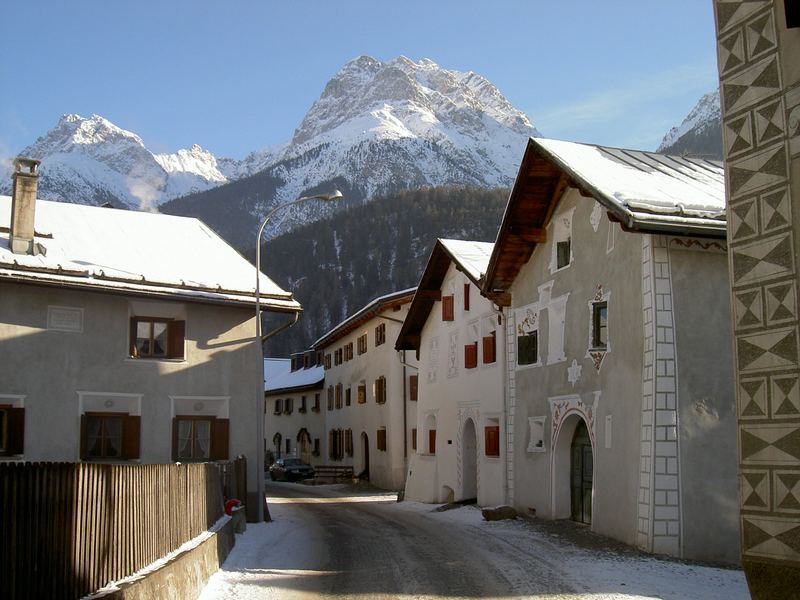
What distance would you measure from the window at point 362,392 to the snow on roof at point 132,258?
2036 cm

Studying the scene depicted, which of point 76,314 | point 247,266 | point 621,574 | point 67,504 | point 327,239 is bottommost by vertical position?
point 621,574

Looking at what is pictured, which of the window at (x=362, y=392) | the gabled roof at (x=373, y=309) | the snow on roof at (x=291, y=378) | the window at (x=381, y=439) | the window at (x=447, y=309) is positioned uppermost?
the gabled roof at (x=373, y=309)

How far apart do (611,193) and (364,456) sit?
34045 mm

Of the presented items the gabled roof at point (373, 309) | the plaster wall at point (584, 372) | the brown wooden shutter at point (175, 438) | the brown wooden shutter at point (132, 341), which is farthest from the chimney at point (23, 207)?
the gabled roof at point (373, 309)

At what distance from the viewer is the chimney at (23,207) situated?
78.8 ft

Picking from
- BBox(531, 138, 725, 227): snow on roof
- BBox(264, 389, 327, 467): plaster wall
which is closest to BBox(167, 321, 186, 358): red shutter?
BBox(531, 138, 725, 227): snow on roof

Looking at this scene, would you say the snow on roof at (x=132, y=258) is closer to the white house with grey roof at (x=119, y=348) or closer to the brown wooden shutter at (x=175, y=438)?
the white house with grey roof at (x=119, y=348)

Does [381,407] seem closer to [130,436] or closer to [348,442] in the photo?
[348,442]

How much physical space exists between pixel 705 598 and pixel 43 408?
1690cm

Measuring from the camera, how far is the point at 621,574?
14648 mm

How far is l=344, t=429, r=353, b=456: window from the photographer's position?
170 feet

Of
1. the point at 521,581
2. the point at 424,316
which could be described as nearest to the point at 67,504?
the point at 521,581

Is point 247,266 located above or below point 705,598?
above

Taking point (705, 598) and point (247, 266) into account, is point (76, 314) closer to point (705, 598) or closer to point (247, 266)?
point (247, 266)
